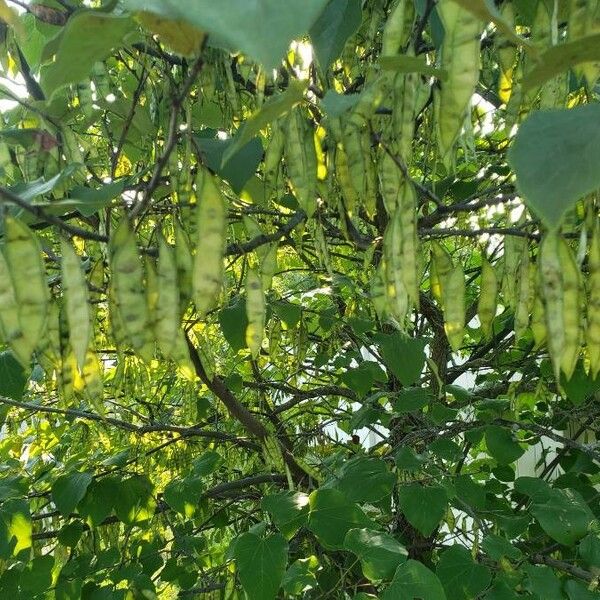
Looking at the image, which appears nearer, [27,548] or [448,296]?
[448,296]

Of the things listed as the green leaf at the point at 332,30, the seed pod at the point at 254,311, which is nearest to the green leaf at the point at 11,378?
the seed pod at the point at 254,311

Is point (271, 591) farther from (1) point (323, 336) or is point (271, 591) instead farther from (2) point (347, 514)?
(1) point (323, 336)

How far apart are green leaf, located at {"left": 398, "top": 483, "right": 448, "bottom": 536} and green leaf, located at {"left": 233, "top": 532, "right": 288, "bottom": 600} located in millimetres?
263

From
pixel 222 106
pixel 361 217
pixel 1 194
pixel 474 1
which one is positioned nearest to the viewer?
pixel 474 1

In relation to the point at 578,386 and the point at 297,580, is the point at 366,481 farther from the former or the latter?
the point at 578,386

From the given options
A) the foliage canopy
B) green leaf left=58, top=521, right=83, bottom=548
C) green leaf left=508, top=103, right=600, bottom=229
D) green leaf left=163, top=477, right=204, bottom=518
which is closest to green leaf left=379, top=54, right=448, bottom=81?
the foliage canopy

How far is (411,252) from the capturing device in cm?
90

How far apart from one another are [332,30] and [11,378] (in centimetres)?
106

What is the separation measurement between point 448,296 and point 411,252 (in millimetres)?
211

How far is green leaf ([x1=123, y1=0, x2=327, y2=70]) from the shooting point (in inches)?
14.6

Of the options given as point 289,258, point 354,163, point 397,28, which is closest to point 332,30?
point 397,28

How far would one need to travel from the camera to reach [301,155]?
3.15 ft

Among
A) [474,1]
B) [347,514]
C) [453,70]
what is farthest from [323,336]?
[474,1]

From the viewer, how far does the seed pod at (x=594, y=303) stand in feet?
2.82
